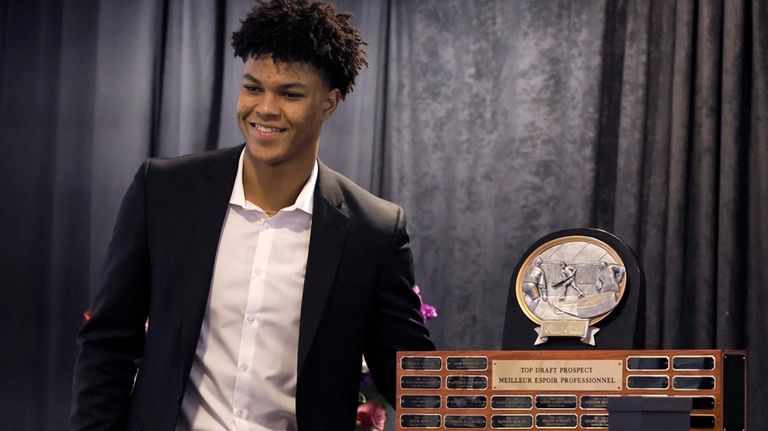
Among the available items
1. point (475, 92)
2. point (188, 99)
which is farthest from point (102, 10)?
point (475, 92)

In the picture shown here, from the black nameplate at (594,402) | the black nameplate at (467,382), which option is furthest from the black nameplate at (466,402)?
the black nameplate at (594,402)

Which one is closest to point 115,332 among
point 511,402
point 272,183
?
point 272,183

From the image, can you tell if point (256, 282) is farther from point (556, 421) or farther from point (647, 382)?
point (647, 382)

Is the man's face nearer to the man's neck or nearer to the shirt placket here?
the man's neck

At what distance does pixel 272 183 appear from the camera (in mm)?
2246

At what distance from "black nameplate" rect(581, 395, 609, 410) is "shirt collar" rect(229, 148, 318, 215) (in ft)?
2.23

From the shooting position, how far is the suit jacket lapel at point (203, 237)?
82.8 inches

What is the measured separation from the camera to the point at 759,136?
3.38 meters

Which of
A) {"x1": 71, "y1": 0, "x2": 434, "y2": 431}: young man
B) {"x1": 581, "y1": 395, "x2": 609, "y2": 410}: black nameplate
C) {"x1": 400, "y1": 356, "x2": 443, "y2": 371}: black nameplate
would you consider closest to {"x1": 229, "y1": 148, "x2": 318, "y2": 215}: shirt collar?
{"x1": 71, "y1": 0, "x2": 434, "y2": 431}: young man

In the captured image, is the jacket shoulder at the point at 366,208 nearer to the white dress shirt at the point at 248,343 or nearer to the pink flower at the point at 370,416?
the white dress shirt at the point at 248,343

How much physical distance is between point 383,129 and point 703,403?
7.98 feet

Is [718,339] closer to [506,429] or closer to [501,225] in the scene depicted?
[501,225]

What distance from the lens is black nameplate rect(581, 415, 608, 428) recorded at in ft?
6.00

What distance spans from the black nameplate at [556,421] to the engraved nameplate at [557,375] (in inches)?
1.7
